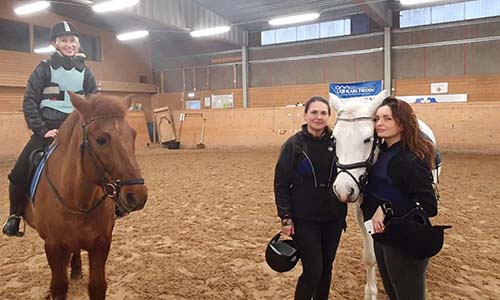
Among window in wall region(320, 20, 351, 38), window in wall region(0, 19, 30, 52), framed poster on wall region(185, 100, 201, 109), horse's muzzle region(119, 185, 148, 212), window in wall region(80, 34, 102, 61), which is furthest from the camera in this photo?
framed poster on wall region(185, 100, 201, 109)

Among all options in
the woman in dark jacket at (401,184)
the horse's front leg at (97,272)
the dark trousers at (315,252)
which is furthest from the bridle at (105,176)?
the woman in dark jacket at (401,184)

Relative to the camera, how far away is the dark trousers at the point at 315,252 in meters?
2.44

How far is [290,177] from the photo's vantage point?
250 cm

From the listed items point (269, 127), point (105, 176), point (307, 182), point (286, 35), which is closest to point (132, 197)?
point (105, 176)

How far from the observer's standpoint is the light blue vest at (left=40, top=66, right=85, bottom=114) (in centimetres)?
297

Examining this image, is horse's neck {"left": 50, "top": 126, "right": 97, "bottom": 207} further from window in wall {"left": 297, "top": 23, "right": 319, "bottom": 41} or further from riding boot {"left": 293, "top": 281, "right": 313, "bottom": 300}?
window in wall {"left": 297, "top": 23, "right": 319, "bottom": 41}

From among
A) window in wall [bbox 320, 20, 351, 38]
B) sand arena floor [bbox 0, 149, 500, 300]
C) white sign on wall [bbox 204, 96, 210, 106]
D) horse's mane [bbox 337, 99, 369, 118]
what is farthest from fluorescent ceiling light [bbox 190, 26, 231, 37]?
horse's mane [bbox 337, 99, 369, 118]

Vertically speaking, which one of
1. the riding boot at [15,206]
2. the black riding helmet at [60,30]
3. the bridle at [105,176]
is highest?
the black riding helmet at [60,30]

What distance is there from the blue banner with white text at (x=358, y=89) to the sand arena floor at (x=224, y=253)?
401 inches

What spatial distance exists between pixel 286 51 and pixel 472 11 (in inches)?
329

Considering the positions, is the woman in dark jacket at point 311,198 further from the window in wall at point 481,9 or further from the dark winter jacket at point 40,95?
the window in wall at point 481,9

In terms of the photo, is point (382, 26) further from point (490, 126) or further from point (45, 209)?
point (45, 209)

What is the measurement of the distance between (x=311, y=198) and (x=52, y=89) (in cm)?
217

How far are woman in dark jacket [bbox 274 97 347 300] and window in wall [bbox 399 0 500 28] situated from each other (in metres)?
16.6
